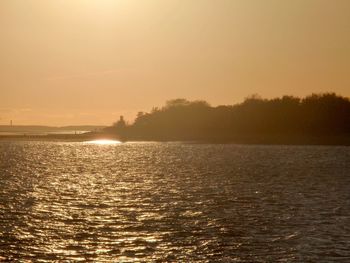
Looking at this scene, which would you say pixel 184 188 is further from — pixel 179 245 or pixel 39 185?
pixel 179 245

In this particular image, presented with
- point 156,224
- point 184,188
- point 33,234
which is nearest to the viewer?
point 33,234

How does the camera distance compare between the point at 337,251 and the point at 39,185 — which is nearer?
the point at 337,251

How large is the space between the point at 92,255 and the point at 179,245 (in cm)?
530

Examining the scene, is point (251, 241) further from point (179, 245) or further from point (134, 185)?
point (134, 185)

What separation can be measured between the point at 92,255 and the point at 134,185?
1559 inches

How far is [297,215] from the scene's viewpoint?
144ft

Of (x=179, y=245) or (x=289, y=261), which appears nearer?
(x=289, y=261)

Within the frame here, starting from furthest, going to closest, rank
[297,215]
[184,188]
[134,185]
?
1. [134,185]
2. [184,188]
3. [297,215]

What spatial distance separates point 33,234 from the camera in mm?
36719

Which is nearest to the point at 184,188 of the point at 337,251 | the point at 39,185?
the point at 39,185

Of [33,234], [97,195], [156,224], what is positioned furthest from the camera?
[97,195]

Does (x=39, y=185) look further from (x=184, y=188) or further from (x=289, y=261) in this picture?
(x=289, y=261)

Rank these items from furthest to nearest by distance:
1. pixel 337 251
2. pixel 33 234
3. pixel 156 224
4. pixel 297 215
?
pixel 297 215, pixel 156 224, pixel 33 234, pixel 337 251

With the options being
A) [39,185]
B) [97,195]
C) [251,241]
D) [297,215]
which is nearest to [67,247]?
[251,241]
